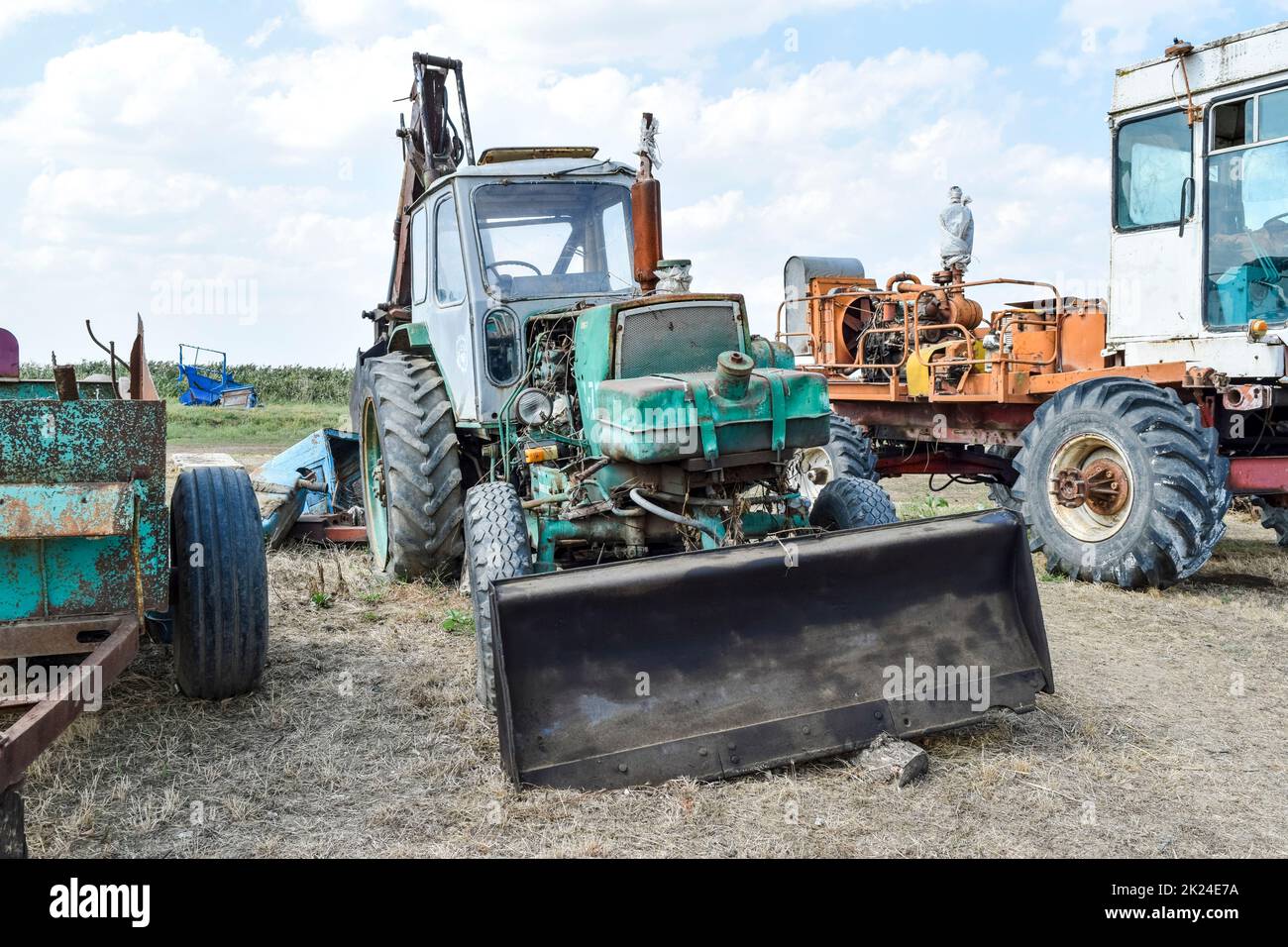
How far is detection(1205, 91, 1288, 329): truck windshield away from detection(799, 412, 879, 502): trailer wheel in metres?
2.75

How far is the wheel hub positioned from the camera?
655 centimetres

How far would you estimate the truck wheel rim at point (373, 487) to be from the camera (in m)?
6.90

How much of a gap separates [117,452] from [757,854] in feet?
7.79

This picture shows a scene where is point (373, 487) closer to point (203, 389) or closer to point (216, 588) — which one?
point (216, 588)

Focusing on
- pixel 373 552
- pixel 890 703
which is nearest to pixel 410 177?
pixel 373 552

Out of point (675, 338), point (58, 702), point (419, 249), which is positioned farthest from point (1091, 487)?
point (58, 702)

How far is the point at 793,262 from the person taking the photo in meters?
10.4

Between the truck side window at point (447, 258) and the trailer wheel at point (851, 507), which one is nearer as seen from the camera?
the trailer wheel at point (851, 507)

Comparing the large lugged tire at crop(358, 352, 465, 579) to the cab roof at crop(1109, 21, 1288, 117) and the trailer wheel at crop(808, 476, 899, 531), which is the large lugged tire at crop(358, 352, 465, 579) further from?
the cab roof at crop(1109, 21, 1288, 117)

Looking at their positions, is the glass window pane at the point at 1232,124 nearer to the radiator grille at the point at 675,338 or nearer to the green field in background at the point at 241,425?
the radiator grille at the point at 675,338

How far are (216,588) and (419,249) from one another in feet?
9.86

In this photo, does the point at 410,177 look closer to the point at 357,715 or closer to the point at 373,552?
the point at 373,552

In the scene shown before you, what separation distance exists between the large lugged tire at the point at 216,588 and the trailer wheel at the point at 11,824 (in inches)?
54.4

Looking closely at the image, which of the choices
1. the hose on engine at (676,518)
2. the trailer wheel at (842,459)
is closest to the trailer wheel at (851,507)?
the hose on engine at (676,518)
